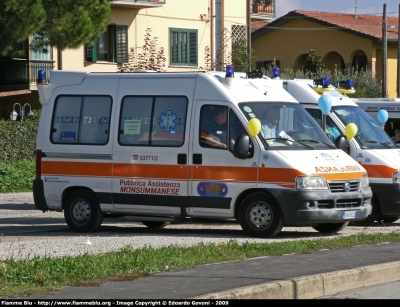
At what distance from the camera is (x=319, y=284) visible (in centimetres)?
930

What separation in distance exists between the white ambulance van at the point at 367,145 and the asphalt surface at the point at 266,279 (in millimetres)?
4505

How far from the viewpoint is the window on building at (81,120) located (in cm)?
1516

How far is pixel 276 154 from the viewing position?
13.8 m

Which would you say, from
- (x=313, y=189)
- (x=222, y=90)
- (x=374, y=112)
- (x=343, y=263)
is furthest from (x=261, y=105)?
(x=374, y=112)

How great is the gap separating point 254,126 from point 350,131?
2.89 metres

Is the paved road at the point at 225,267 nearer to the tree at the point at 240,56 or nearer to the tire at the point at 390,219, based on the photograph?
the tire at the point at 390,219

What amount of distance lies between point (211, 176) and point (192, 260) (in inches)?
151

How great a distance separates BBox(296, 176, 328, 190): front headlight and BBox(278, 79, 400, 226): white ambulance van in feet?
8.21

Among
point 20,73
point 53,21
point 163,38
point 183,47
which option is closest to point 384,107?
point 53,21

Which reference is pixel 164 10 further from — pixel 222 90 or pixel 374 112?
pixel 222 90

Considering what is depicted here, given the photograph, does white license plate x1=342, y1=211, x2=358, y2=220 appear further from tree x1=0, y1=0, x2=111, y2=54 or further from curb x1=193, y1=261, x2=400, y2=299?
tree x1=0, y1=0, x2=111, y2=54

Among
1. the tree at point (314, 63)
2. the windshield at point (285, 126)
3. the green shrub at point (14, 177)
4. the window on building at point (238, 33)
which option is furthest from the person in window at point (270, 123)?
the tree at point (314, 63)

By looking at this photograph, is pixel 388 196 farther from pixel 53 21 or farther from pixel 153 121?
pixel 53 21

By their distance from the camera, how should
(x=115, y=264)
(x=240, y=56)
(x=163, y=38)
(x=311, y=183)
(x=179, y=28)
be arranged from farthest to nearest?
(x=240, y=56) → (x=179, y=28) → (x=163, y=38) → (x=311, y=183) → (x=115, y=264)
